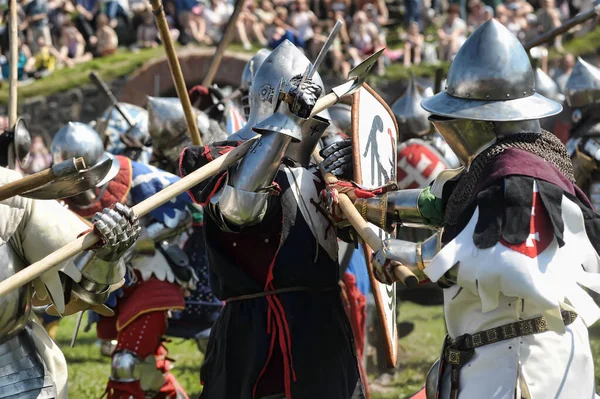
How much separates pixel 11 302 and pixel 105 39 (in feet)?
49.3

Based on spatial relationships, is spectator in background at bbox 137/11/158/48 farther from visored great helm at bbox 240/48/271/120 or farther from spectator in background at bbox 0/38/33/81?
visored great helm at bbox 240/48/271/120

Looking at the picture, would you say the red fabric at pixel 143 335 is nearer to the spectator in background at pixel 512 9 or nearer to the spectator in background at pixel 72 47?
the spectator in background at pixel 512 9

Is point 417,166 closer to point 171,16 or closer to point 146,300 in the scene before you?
point 146,300

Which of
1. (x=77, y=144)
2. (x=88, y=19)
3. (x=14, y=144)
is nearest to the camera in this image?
(x=14, y=144)

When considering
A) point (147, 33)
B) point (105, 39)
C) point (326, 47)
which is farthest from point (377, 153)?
point (105, 39)

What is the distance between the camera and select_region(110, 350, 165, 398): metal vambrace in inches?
258

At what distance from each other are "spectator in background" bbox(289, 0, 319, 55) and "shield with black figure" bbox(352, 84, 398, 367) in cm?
1178

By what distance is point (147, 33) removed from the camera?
18.9m

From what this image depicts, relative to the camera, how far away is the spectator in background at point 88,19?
19578mm

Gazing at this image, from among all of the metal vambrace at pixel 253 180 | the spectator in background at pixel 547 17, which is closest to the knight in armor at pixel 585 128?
the metal vambrace at pixel 253 180

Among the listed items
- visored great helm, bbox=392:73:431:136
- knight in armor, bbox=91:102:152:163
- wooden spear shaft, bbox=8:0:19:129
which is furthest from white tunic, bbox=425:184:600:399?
knight in armor, bbox=91:102:152:163

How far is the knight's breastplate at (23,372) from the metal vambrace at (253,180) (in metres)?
0.88

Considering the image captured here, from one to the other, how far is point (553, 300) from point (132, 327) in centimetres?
339

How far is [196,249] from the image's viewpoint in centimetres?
769
